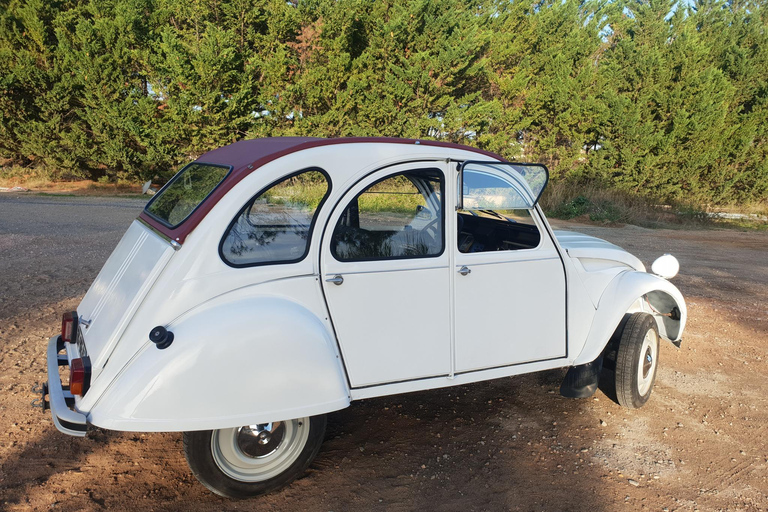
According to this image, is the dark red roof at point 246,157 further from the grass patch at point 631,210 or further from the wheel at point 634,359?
the grass patch at point 631,210

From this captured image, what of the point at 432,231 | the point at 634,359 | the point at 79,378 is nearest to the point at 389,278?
the point at 432,231

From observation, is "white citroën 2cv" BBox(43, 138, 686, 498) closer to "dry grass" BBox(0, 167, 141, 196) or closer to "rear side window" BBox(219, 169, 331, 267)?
"rear side window" BBox(219, 169, 331, 267)

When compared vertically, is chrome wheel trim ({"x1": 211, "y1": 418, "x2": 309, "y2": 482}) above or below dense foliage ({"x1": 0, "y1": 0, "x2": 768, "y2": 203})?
below

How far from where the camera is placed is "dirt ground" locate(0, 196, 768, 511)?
10.2 feet

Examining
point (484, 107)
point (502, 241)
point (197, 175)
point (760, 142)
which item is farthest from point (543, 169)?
point (760, 142)

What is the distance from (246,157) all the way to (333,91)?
63.0 feet

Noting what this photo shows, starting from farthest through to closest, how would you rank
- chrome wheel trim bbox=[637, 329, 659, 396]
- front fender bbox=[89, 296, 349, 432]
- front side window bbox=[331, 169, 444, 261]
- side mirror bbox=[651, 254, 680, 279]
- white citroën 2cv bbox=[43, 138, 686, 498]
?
side mirror bbox=[651, 254, 680, 279]
chrome wheel trim bbox=[637, 329, 659, 396]
front side window bbox=[331, 169, 444, 261]
white citroën 2cv bbox=[43, 138, 686, 498]
front fender bbox=[89, 296, 349, 432]

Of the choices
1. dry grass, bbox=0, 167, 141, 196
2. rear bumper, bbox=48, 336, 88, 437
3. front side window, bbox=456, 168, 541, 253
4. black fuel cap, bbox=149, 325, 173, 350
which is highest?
front side window, bbox=456, 168, 541, 253

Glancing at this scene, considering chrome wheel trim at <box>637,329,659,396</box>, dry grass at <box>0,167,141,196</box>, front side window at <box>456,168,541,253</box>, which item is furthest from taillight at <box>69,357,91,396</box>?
dry grass at <box>0,167,141,196</box>

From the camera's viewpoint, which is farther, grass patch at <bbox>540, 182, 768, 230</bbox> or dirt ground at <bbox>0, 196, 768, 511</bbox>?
grass patch at <bbox>540, 182, 768, 230</bbox>

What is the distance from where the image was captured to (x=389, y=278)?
10.1ft

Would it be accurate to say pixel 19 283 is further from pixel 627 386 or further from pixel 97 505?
pixel 627 386

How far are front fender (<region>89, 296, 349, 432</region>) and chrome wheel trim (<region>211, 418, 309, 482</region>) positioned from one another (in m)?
0.35

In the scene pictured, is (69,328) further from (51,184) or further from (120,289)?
(51,184)
